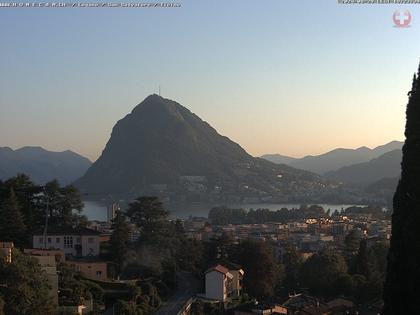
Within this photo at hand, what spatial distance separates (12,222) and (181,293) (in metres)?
5.46

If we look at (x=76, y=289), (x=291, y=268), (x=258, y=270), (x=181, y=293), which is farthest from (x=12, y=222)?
(x=291, y=268)

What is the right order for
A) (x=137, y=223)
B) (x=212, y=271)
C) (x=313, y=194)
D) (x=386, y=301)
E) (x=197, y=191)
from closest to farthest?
1. (x=386, y=301)
2. (x=212, y=271)
3. (x=137, y=223)
4. (x=197, y=191)
5. (x=313, y=194)

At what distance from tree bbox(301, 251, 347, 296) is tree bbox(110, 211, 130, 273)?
664cm

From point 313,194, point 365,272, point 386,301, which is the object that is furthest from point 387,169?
point 386,301

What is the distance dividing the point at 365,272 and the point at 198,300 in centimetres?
716

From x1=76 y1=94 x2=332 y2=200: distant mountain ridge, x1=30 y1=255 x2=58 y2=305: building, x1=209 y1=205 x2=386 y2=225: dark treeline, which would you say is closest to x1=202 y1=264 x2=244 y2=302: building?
x1=30 y1=255 x2=58 y2=305: building

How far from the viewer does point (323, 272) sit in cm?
2480

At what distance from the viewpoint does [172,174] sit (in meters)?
120

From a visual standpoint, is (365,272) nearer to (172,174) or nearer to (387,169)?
(172,174)

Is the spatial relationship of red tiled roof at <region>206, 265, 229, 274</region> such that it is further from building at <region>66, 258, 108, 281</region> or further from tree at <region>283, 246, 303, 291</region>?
tree at <region>283, 246, 303, 291</region>

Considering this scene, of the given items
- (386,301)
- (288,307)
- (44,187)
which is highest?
(44,187)

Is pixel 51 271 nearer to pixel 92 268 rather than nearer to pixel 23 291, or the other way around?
pixel 23 291

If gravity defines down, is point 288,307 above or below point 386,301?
below

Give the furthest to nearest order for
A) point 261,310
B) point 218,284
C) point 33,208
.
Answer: point 33,208 < point 218,284 < point 261,310
